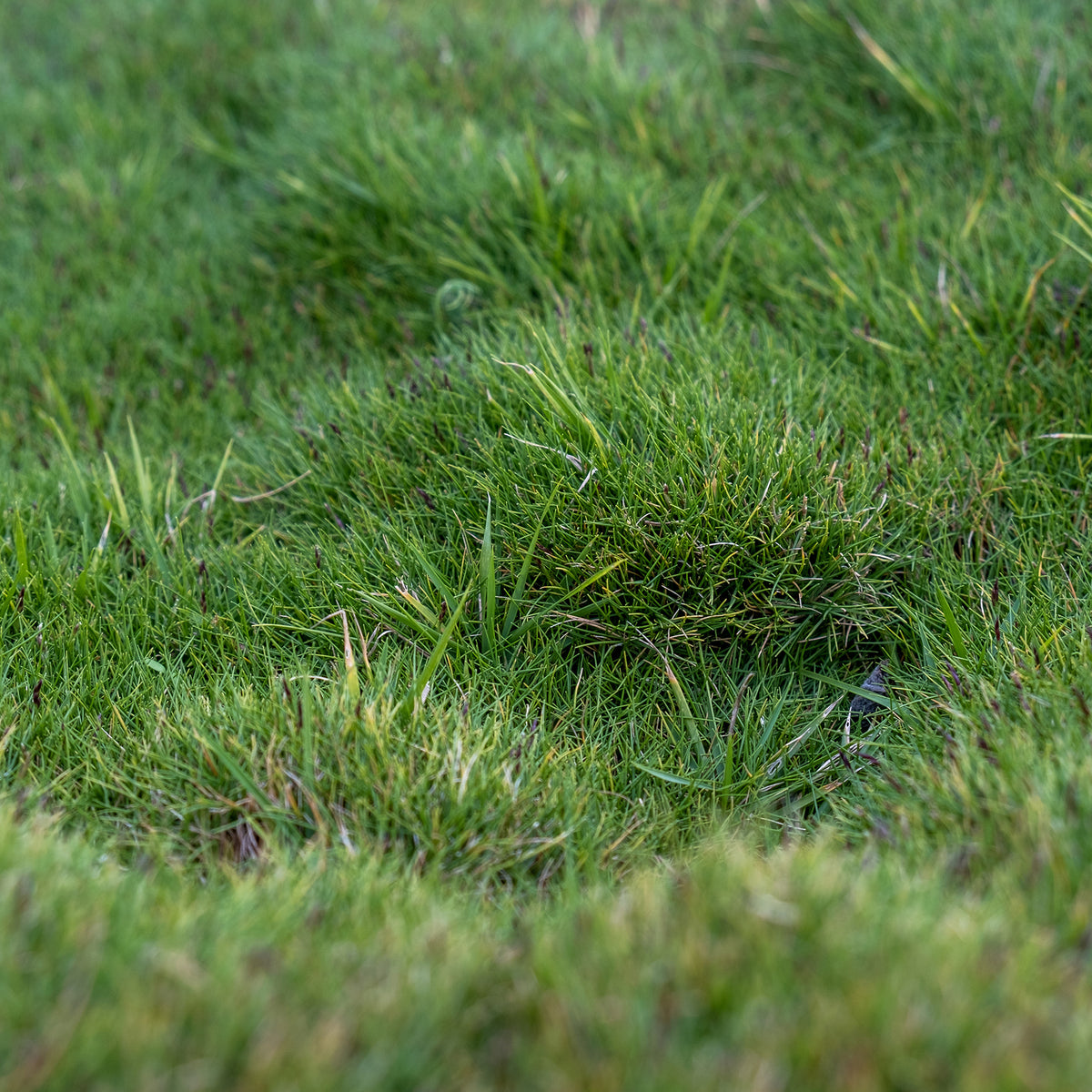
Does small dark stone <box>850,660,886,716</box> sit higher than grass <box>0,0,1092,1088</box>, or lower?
lower

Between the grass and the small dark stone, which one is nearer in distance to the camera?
the grass

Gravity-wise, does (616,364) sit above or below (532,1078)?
above

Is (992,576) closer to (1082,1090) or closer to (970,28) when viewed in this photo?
(1082,1090)

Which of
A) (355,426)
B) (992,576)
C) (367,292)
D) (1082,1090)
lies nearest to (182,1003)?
(1082,1090)

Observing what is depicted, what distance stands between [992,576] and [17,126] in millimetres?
4323

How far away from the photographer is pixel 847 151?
379 cm

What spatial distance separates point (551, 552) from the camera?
8.13 feet

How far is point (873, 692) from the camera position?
2.43 m

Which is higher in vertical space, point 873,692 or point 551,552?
point 551,552

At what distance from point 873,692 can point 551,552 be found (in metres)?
0.84

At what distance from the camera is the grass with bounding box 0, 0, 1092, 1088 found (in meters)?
Answer: 1.42

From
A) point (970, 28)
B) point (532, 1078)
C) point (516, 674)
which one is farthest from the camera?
point (970, 28)

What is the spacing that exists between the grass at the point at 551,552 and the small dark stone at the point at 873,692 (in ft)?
0.09

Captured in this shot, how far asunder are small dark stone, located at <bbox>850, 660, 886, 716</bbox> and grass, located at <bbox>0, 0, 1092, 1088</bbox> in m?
0.03
